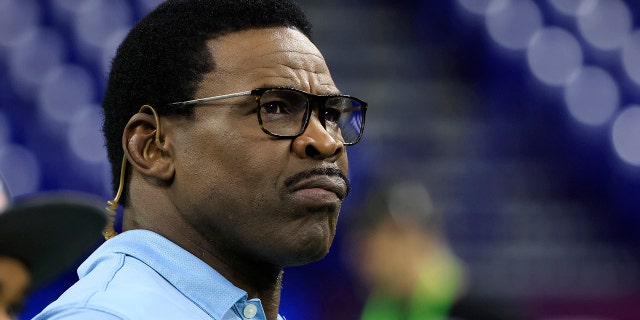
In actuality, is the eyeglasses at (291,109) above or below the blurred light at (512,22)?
below

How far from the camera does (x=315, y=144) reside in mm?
1866

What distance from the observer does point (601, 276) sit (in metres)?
6.70

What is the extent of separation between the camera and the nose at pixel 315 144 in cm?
186

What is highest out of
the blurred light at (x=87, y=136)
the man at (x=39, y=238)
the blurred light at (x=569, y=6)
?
the blurred light at (x=569, y=6)

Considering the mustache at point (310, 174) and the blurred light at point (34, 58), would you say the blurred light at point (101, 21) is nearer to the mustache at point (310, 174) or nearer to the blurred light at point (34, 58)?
the blurred light at point (34, 58)

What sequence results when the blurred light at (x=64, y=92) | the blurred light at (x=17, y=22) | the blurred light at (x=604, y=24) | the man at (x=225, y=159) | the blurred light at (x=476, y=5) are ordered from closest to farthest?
the man at (x=225, y=159), the blurred light at (x=64, y=92), the blurred light at (x=17, y=22), the blurred light at (x=476, y=5), the blurred light at (x=604, y=24)

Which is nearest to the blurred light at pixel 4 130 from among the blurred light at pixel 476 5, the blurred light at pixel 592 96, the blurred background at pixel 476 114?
the blurred background at pixel 476 114

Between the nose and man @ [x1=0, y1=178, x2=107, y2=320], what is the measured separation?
1.19 metres

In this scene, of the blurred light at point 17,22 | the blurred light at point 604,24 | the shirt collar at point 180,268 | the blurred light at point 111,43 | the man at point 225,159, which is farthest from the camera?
the blurred light at point 604,24

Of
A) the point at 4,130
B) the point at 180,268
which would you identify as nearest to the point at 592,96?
the point at 4,130

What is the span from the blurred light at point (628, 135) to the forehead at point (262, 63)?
550 cm

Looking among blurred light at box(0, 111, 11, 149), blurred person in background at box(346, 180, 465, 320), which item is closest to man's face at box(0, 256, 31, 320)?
blurred person in background at box(346, 180, 465, 320)

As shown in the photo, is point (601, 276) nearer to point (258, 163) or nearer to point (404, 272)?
point (404, 272)

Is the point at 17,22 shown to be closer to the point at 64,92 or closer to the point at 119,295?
the point at 64,92
